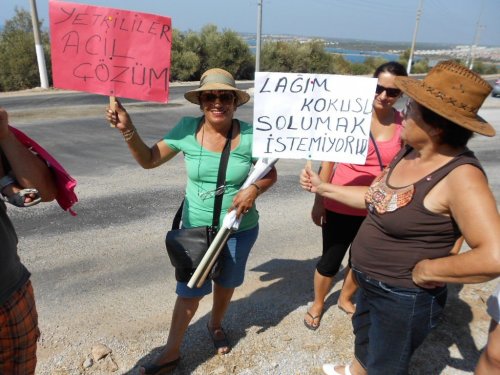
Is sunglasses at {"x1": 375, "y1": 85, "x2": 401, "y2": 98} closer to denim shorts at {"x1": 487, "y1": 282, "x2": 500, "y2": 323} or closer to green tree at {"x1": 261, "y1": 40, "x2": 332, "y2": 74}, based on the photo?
denim shorts at {"x1": 487, "y1": 282, "x2": 500, "y2": 323}

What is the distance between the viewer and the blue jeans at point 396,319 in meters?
1.82

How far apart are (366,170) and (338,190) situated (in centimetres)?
59

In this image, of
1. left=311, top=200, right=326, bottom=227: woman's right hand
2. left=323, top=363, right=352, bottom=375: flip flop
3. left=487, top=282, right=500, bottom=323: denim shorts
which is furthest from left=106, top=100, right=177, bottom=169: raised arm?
left=487, top=282, right=500, bottom=323: denim shorts

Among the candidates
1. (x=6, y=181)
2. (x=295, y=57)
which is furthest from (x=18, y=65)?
(x=6, y=181)

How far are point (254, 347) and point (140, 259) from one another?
1640 millimetres

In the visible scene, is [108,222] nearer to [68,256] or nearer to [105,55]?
[68,256]

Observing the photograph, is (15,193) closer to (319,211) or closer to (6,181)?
(6,181)

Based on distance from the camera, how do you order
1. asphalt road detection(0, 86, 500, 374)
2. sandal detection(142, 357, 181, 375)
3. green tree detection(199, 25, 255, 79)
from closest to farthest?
1. sandal detection(142, 357, 181, 375)
2. asphalt road detection(0, 86, 500, 374)
3. green tree detection(199, 25, 255, 79)

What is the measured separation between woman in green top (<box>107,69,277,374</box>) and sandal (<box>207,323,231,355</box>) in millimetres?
296

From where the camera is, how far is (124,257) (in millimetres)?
3965

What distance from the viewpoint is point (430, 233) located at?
168cm

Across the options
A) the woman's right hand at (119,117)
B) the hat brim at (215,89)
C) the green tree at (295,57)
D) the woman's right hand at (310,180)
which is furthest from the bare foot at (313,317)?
the green tree at (295,57)

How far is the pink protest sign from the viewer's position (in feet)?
6.76

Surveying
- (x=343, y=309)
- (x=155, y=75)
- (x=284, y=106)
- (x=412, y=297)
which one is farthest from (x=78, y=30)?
(x=343, y=309)
